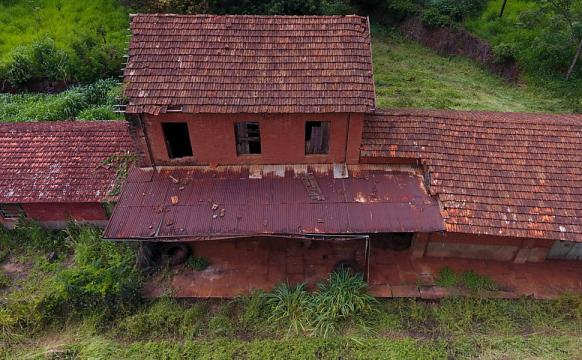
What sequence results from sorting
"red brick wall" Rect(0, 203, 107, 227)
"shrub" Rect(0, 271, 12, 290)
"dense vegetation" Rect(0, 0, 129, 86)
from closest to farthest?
"shrub" Rect(0, 271, 12, 290) → "red brick wall" Rect(0, 203, 107, 227) → "dense vegetation" Rect(0, 0, 129, 86)

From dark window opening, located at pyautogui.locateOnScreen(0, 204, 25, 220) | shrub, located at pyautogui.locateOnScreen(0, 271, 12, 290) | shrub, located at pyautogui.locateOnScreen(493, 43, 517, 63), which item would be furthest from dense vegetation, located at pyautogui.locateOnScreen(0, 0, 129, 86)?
shrub, located at pyautogui.locateOnScreen(493, 43, 517, 63)

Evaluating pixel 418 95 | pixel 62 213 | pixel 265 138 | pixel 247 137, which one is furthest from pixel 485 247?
pixel 62 213

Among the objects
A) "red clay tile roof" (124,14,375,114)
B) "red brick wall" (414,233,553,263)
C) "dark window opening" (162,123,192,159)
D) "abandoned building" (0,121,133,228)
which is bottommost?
"red brick wall" (414,233,553,263)

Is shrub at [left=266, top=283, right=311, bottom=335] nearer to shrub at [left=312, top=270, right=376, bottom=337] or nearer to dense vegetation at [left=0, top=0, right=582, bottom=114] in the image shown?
shrub at [left=312, top=270, right=376, bottom=337]

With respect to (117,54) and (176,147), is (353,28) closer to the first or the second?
(176,147)

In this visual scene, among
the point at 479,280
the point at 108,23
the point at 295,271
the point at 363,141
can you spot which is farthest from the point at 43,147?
the point at 479,280

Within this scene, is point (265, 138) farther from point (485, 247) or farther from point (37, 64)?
point (37, 64)
